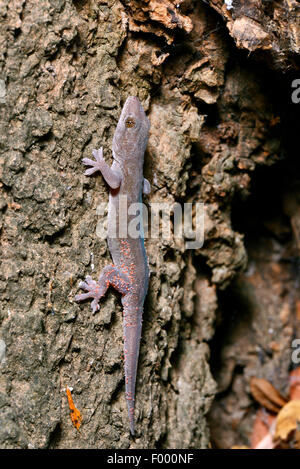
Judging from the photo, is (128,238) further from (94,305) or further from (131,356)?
(131,356)

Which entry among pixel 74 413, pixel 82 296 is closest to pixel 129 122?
pixel 82 296

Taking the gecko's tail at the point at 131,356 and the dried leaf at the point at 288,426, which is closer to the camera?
the gecko's tail at the point at 131,356

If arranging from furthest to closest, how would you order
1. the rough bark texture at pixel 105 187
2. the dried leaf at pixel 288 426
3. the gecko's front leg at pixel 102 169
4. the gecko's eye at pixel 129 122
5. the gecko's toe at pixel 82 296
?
the dried leaf at pixel 288 426, the gecko's eye at pixel 129 122, the gecko's front leg at pixel 102 169, the gecko's toe at pixel 82 296, the rough bark texture at pixel 105 187

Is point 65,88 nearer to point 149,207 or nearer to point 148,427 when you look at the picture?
point 149,207

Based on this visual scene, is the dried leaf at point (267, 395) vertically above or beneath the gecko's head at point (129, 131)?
beneath

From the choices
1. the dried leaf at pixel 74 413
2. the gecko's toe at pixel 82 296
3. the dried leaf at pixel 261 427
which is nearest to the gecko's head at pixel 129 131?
the gecko's toe at pixel 82 296

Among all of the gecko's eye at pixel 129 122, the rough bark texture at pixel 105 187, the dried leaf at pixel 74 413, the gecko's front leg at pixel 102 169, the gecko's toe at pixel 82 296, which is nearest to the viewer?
the rough bark texture at pixel 105 187

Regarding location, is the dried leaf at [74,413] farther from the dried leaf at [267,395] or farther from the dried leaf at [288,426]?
the dried leaf at [267,395]

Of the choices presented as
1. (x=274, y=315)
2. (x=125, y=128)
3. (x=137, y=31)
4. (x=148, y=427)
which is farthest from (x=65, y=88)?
(x=274, y=315)
